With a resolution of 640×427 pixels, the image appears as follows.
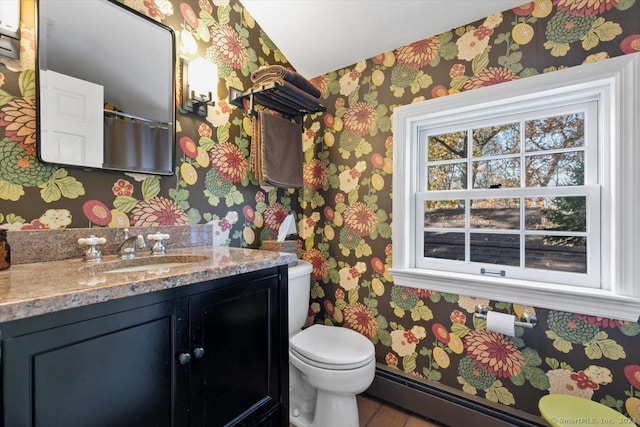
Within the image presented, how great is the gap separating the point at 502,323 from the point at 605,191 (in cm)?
75

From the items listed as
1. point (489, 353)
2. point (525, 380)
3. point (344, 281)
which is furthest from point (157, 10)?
point (525, 380)

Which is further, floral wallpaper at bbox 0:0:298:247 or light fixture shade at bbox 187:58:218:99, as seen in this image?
light fixture shade at bbox 187:58:218:99

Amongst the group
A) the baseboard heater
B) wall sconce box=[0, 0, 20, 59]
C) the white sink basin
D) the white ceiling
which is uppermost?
the white ceiling

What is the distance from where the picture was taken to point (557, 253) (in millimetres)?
1478

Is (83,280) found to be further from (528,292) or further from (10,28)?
(528,292)

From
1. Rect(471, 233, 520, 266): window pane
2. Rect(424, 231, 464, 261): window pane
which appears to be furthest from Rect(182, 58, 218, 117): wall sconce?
Rect(471, 233, 520, 266): window pane

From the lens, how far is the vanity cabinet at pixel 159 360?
A: 62 cm

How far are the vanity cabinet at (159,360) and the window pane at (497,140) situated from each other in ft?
4.34

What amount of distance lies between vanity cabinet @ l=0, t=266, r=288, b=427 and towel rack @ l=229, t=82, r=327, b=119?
3.53ft

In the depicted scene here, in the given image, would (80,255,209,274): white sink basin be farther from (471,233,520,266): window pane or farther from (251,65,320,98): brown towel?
(471,233,520,266): window pane

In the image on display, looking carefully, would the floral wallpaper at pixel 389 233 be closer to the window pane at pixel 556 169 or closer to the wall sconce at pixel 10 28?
the window pane at pixel 556 169

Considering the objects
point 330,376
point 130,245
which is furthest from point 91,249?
point 330,376

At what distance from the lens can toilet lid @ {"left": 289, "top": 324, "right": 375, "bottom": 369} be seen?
1468 mm

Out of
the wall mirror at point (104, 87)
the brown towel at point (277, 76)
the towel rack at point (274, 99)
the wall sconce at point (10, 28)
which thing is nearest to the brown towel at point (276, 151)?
the towel rack at point (274, 99)
